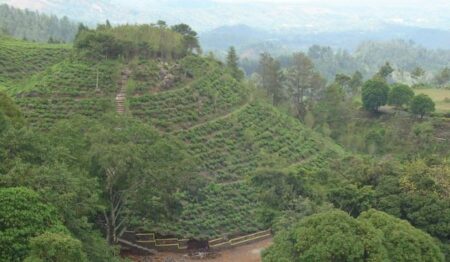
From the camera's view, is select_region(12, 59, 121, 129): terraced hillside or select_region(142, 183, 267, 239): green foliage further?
select_region(12, 59, 121, 129): terraced hillside

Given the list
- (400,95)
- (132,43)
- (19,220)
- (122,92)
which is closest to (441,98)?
(400,95)

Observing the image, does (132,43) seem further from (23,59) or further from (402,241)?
(402,241)

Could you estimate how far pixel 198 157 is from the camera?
92.3 ft

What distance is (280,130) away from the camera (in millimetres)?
33500

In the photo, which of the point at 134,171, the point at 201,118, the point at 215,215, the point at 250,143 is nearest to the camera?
the point at 134,171

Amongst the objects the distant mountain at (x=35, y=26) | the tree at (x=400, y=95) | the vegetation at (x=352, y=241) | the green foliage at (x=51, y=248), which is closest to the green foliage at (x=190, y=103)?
the tree at (x=400, y=95)

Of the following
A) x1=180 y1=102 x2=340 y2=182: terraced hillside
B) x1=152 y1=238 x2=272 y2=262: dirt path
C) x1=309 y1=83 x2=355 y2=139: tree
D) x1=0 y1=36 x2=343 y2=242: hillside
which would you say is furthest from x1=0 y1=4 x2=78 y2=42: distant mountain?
x1=152 y1=238 x2=272 y2=262: dirt path

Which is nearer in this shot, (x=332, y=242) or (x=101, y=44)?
(x=332, y=242)

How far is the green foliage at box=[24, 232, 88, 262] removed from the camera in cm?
1075

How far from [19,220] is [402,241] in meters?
9.89

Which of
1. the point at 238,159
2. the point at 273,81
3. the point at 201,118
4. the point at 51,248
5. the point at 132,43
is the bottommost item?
the point at 238,159

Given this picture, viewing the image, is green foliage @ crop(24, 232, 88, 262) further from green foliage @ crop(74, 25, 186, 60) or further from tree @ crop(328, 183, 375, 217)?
green foliage @ crop(74, 25, 186, 60)

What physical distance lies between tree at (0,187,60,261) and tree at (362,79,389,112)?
37.7 m

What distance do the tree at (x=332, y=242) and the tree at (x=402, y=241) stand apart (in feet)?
1.88
